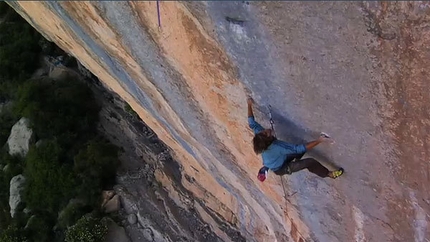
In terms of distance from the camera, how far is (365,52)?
4.51 m

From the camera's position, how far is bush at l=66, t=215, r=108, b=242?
9.92 m

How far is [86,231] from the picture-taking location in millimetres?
9930

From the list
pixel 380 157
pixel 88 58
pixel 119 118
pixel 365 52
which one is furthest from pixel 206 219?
pixel 365 52

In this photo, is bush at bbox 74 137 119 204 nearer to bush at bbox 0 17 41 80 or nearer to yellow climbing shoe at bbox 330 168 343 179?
bush at bbox 0 17 41 80

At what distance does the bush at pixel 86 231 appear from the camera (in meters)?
9.92

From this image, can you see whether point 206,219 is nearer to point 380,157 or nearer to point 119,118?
point 119,118

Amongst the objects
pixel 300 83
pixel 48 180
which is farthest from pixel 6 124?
pixel 300 83

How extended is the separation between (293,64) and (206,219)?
531 centimetres

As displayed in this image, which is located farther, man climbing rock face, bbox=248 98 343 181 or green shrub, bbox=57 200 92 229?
green shrub, bbox=57 200 92 229

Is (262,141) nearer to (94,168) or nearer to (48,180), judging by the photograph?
(94,168)

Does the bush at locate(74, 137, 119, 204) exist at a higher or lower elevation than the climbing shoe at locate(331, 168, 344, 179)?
lower

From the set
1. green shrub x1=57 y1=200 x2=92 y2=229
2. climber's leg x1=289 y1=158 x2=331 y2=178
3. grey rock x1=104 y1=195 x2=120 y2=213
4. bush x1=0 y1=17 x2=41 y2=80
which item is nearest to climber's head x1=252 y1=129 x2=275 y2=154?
climber's leg x1=289 y1=158 x2=331 y2=178

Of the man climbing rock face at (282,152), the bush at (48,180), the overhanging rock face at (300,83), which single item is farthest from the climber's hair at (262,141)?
the bush at (48,180)

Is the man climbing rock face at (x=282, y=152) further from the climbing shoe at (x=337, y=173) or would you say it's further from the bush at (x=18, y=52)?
the bush at (x=18, y=52)
